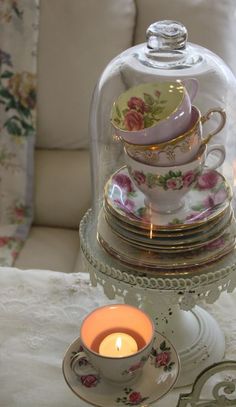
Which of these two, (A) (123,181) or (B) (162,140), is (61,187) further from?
(B) (162,140)

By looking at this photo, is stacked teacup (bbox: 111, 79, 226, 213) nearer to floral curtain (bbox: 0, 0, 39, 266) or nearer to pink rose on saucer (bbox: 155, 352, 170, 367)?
pink rose on saucer (bbox: 155, 352, 170, 367)

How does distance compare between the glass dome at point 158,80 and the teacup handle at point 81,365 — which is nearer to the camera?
the teacup handle at point 81,365

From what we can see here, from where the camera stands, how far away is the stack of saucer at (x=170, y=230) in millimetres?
947

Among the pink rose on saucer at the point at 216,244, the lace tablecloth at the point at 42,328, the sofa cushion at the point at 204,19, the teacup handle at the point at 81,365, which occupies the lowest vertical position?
the lace tablecloth at the point at 42,328

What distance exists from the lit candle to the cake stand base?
133 millimetres

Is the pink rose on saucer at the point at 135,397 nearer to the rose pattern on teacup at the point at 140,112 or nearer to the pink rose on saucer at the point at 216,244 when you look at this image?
the pink rose on saucer at the point at 216,244

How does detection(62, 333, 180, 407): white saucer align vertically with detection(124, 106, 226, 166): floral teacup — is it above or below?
below

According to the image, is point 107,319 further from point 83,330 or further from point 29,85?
point 29,85

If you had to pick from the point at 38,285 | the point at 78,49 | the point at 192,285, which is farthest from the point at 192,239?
the point at 78,49

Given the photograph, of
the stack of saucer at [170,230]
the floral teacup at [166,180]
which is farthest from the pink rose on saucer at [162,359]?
the floral teacup at [166,180]

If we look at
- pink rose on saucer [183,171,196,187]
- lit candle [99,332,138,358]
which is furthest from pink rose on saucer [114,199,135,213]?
lit candle [99,332,138,358]

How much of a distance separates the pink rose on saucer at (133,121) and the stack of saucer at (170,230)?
131mm

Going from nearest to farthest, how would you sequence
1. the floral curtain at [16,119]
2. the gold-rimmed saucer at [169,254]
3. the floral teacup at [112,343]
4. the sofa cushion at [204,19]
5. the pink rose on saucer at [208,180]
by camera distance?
the floral teacup at [112,343], the gold-rimmed saucer at [169,254], the pink rose on saucer at [208,180], the sofa cushion at [204,19], the floral curtain at [16,119]

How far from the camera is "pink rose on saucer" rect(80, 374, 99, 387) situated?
2.82ft
